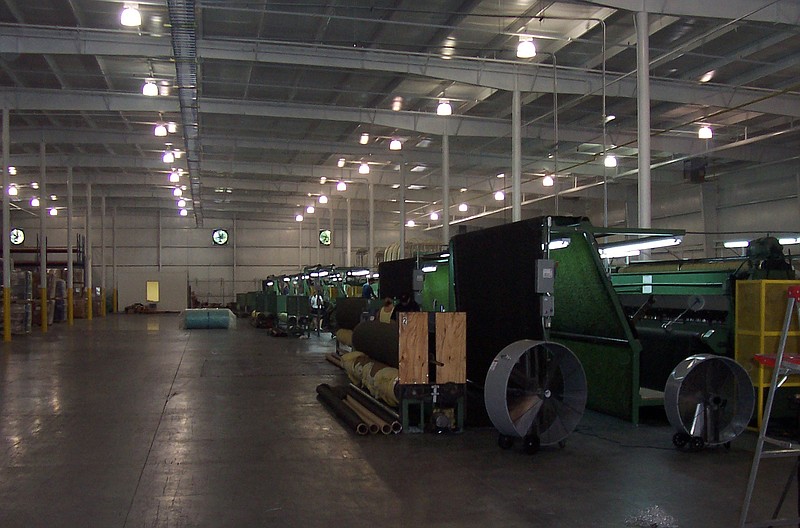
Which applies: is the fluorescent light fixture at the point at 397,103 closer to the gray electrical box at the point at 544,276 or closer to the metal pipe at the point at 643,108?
the metal pipe at the point at 643,108

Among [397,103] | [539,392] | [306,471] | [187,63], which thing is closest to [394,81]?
[397,103]

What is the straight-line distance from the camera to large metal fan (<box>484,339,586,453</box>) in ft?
23.6

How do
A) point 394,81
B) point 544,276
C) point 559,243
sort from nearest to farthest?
point 544,276 < point 559,243 < point 394,81

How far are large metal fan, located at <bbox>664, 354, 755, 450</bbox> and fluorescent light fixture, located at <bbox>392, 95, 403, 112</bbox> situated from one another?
13.0 m

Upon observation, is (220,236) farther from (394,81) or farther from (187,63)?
(187,63)

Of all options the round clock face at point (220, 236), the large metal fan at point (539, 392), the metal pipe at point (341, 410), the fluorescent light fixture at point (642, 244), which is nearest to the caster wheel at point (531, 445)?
the large metal fan at point (539, 392)

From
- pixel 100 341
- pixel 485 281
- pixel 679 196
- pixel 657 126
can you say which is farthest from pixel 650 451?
pixel 679 196

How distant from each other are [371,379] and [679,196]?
2210 centimetres

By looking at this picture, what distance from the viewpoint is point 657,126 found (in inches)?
831

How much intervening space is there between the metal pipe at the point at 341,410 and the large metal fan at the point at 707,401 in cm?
328

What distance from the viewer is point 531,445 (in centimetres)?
706

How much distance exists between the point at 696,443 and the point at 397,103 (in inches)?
554

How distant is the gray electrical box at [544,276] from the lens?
7480mm

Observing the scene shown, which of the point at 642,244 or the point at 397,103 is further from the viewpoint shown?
the point at 397,103
